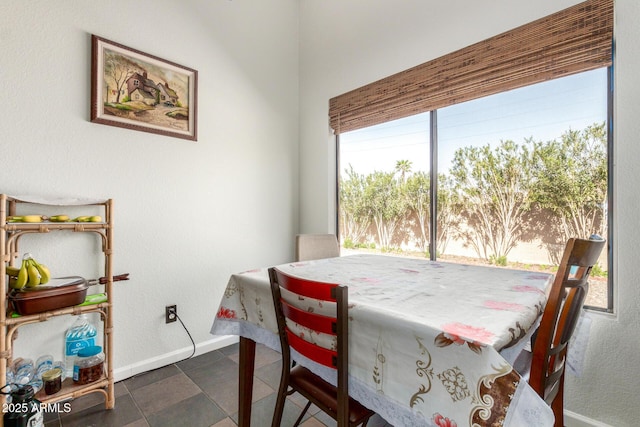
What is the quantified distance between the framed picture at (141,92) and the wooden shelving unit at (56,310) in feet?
2.07

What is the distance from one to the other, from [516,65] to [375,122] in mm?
1005

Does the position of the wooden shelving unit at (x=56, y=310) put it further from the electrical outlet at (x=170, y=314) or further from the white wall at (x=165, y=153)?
the electrical outlet at (x=170, y=314)

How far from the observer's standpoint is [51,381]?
149 cm

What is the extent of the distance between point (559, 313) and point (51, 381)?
7.49ft

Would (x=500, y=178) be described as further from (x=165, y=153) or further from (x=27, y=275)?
(x=27, y=275)

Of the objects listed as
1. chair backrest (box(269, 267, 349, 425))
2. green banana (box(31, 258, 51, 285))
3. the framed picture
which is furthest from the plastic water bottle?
chair backrest (box(269, 267, 349, 425))

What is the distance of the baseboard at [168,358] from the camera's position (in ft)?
6.36

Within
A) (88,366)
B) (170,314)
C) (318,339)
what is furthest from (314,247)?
(88,366)

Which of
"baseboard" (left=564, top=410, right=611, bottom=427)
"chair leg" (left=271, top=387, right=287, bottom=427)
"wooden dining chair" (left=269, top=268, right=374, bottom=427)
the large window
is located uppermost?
the large window

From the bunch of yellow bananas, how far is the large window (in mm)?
2176

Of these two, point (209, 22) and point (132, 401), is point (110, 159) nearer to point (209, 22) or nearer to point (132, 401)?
point (209, 22)

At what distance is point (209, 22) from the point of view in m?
2.35

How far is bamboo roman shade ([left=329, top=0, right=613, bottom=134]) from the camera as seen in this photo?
4.70 ft

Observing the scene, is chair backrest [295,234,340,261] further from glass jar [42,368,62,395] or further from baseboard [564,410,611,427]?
baseboard [564,410,611,427]
